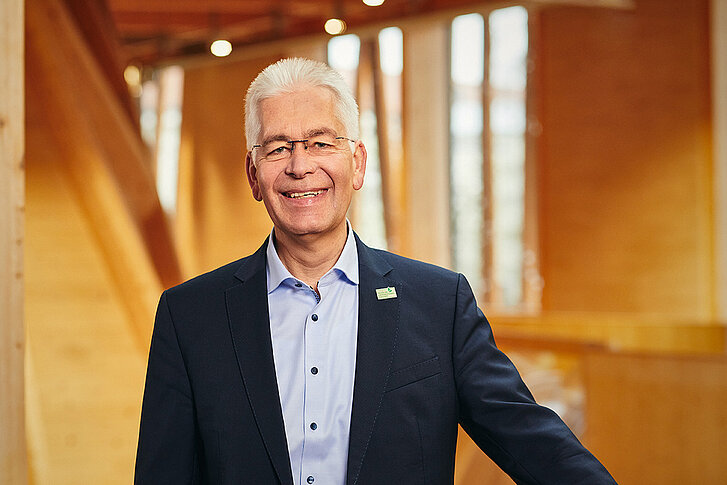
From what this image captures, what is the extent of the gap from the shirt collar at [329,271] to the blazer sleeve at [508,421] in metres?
0.24

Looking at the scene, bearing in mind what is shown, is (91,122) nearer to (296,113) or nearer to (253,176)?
(253,176)

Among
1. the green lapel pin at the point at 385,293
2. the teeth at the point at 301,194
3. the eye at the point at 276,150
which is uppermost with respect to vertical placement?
the eye at the point at 276,150

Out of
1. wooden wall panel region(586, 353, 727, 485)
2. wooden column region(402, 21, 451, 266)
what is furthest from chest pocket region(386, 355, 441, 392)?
wooden column region(402, 21, 451, 266)

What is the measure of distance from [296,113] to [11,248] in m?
1.17

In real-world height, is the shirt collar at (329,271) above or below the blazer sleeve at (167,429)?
above

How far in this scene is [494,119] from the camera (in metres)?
Answer: 12.9

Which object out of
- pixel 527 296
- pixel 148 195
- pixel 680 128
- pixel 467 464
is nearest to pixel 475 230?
pixel 527 296

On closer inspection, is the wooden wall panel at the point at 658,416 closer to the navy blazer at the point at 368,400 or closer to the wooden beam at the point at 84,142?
the wooden beam at the point at 84,142

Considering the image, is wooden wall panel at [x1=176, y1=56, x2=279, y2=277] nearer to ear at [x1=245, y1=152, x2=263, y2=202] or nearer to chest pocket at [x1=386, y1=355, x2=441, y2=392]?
ear at [x1=245, y1=152, x2=263, y2=202]

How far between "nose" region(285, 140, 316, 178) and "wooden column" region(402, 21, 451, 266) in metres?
8.69

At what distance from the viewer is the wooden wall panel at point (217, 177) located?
30.0 feet

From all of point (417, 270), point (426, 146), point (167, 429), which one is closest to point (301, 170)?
point (417, 270)

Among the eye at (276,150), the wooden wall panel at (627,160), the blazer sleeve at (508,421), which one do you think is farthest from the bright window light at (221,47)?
the blazer sleeve at (508,421)

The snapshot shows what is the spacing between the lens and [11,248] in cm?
249
